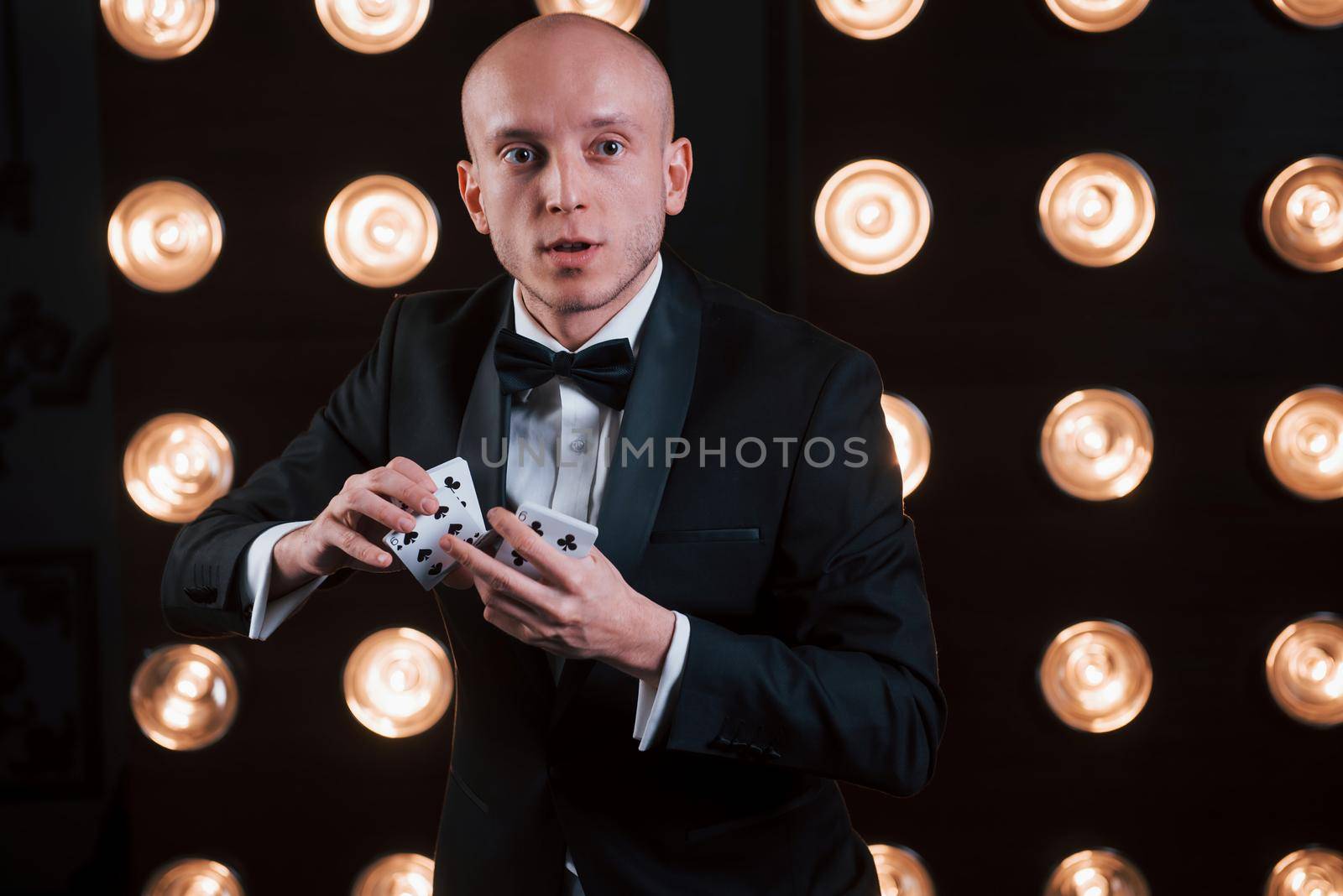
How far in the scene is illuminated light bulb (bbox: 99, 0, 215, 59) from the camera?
169cm

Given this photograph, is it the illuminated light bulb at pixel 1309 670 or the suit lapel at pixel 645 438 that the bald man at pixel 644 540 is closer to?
the suit lapel at pixel 645 438

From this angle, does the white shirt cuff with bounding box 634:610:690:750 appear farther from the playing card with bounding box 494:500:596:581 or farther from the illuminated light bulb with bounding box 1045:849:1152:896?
the illuminated light bulb with bounding box 1045:849:1152:896

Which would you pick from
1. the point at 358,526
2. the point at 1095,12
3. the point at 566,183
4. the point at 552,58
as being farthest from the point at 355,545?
the point at 1095,12

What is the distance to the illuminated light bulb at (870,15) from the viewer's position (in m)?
1.61

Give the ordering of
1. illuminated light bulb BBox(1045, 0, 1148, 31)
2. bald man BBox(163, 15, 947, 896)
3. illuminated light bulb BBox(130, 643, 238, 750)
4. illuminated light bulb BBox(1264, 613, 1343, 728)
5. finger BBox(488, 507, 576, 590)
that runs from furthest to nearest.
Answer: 1. illuminated light bulb BBox(130, 643, 238, 750)
2. illuminated light bulb BBox(1264, 613, 1343, 728)
3. illuminated light bulb BBox(1045, 0, 1148, 31)
4. bald man BBox(163, 15, 947, 896)
5. finger BBox(488, 507, 576, 590)

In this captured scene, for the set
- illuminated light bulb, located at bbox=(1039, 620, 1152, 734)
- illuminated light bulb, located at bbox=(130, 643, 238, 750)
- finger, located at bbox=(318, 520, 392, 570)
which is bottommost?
illuminated light bulb, located at bbox=(130, 643, 238, 750)

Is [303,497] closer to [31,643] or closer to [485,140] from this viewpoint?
[485,140]

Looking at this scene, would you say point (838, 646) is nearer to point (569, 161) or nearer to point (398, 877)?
point (569, 161)

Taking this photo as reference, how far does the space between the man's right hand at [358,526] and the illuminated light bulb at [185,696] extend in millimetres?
738

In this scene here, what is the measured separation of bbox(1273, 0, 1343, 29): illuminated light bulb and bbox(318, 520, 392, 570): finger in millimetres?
1672

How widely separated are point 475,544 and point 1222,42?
151 cm

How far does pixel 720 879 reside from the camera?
3.95 ft

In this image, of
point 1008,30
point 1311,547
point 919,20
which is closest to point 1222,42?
point 1008,30

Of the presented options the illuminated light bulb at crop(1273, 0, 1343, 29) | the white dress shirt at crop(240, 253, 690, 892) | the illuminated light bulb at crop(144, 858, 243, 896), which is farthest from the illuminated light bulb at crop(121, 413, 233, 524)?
the illuminated light bulb at crop(1273, 0, 1343, 29)
